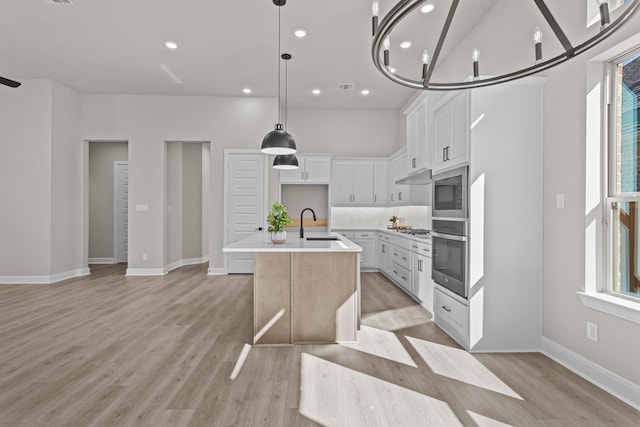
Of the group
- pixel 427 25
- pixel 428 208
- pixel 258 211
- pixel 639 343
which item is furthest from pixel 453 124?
pixel 258 211

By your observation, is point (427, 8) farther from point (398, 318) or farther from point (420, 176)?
point (398, 318)

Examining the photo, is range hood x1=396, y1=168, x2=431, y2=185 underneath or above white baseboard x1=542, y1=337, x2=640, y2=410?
above

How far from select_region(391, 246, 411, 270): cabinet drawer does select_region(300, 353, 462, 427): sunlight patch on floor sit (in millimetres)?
2557

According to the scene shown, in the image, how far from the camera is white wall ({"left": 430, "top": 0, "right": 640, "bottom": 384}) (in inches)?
88.2

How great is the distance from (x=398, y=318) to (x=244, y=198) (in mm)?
3863

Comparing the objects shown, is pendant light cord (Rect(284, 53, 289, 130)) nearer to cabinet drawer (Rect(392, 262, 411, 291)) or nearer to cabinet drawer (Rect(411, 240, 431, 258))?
cabinet drawer (Rect(411, 240, 431, 258))

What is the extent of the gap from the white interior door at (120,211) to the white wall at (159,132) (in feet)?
5.39

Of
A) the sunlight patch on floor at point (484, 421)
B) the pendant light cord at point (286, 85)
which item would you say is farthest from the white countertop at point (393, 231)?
the pendant light cord at point (286, 85)

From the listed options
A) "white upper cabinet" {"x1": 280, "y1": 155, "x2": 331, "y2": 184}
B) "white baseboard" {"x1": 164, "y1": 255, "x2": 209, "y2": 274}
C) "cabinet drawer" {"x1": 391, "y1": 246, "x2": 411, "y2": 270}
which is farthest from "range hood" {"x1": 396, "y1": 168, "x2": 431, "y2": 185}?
"white baseboard" {"x1": 164, "y1": 255, "x2": 209, "y2": 274}

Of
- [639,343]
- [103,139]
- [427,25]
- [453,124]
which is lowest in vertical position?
[639,343]

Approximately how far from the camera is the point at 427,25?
3959mm

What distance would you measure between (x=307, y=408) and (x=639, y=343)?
6.60 ft

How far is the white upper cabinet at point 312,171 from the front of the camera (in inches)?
267

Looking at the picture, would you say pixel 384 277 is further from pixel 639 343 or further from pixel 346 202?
pixel 639 343
